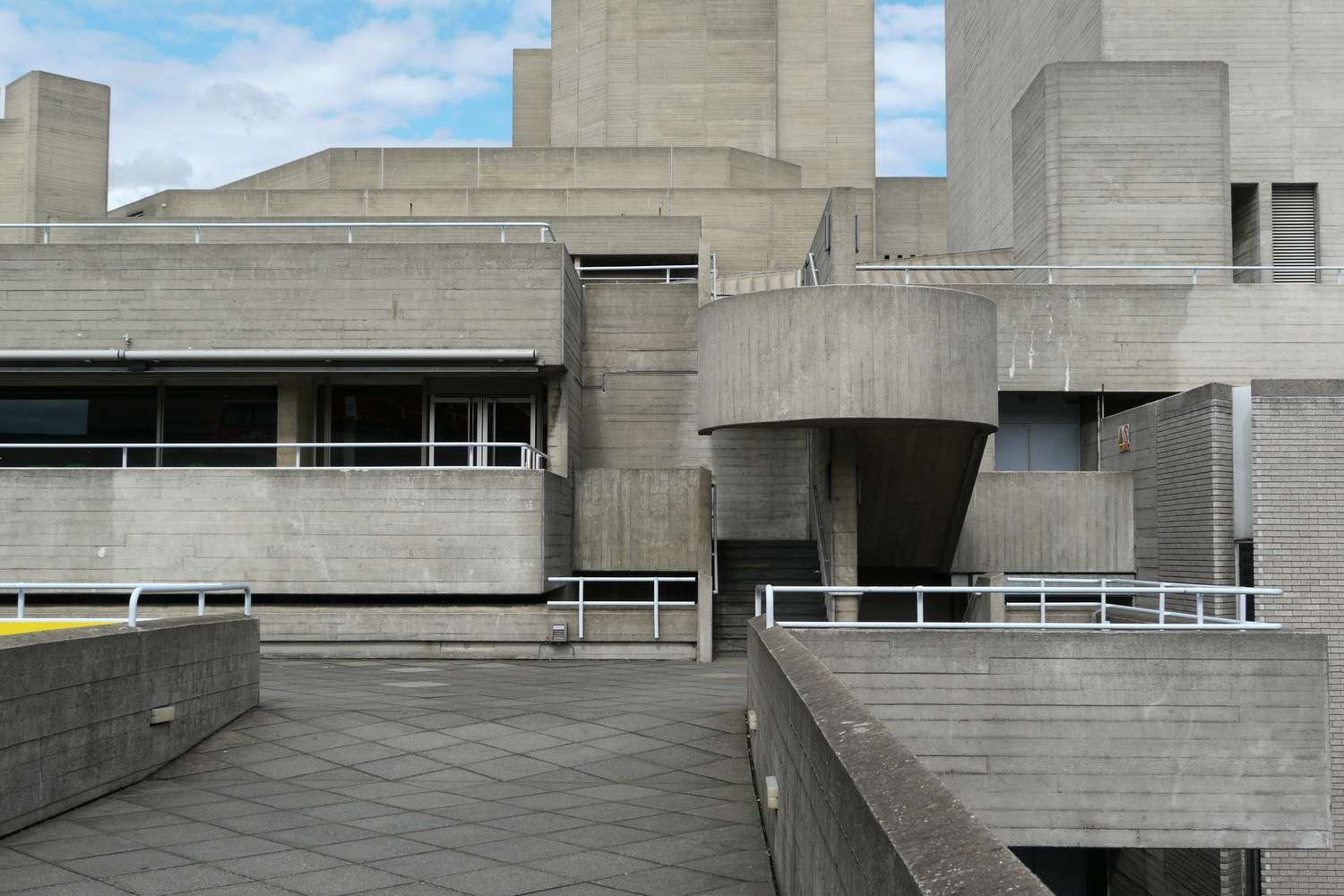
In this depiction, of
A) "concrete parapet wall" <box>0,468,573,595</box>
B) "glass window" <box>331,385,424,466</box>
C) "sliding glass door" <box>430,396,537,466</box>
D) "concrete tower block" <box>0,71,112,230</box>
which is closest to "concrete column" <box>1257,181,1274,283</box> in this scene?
"sliding glass door" <box>430,396,537,466</box>

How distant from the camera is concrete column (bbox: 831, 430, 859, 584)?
20.1 meters

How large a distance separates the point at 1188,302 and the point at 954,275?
4.87 meters

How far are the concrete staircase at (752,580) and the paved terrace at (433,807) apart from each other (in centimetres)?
765

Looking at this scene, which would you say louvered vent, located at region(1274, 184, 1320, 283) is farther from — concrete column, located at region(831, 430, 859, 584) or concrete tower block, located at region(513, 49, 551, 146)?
concrete tower block, located at region(513, 49, 551, 146)

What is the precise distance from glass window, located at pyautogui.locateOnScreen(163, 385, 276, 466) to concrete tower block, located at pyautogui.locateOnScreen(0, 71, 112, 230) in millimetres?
19390

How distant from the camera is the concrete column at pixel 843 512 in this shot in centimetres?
2006

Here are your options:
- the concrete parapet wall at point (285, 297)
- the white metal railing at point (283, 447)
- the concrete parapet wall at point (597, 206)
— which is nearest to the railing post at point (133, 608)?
the white metal railing at point (283, 447)

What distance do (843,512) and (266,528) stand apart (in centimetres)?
873

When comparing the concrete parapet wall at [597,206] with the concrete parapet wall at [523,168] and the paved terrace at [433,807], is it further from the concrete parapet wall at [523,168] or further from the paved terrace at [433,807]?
the paved terrace at [433,807]

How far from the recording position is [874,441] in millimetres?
20047

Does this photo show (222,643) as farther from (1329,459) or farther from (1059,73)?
(1059,73)

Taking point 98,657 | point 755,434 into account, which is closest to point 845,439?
point 755,434

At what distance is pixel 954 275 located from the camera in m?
27.3

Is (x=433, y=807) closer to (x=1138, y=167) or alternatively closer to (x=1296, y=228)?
(x=1138, y=167)
